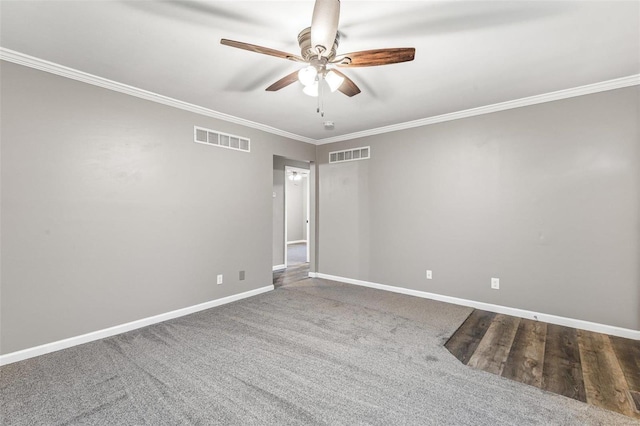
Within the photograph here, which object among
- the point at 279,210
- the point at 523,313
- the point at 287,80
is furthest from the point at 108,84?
the point at 523,313

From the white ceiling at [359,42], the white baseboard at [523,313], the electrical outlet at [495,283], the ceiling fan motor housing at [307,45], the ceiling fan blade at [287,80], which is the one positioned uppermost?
the white ceiling at [359,42]

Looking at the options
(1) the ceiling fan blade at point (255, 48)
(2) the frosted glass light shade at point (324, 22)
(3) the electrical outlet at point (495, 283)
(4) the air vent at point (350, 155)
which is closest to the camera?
(2) the frosted glass light shade at point (324, 22)

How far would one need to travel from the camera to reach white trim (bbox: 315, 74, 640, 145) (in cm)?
302

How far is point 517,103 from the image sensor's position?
11.7 ft

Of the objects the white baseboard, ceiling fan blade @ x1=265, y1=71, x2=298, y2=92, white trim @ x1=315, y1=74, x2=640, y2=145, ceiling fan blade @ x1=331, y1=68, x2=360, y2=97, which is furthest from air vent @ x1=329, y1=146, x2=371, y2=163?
ceiling fan blade @ x1=265, y1=71, x2=298, y2=92

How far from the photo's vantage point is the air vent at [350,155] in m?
4.98

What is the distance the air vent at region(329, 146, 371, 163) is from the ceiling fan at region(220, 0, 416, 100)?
2.59 meters

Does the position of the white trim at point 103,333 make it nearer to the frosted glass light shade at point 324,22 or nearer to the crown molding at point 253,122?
the crown molding at point 253,122

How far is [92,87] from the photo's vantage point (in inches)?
116

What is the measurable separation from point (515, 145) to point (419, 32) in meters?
2.25

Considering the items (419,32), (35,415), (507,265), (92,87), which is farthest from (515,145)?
(35,415)

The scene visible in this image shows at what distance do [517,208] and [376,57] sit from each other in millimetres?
2813

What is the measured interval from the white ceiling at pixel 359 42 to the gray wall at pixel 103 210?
42cm

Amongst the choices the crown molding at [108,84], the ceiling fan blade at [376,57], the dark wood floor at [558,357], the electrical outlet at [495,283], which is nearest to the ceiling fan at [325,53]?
the ceiling fan blade at [376,57]
